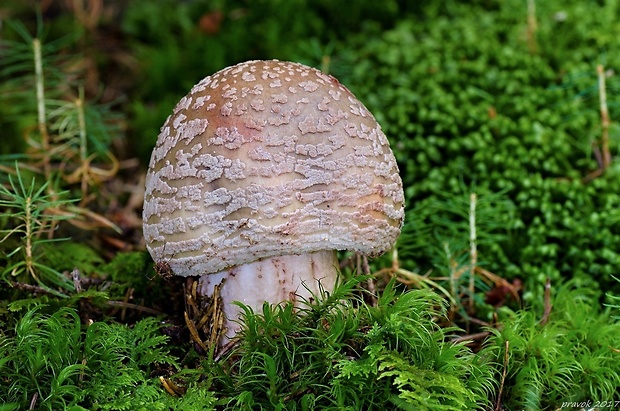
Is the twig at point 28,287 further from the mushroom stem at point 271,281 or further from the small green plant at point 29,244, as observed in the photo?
the mushroom stem at point 271,281

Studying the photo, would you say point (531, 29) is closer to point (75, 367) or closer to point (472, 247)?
point (472, 247)

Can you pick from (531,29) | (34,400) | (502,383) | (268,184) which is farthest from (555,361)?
(531,29)

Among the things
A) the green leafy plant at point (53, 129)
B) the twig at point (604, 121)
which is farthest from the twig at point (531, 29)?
the green leafy plant at point (53, 129)

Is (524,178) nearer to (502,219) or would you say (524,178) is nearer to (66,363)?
(502,219)

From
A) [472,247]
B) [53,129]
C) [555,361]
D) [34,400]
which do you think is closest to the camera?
[34,400]

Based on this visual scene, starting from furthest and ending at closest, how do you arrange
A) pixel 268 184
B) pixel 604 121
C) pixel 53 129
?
pixel 53 129, pixel 604 121, pixel 268 184

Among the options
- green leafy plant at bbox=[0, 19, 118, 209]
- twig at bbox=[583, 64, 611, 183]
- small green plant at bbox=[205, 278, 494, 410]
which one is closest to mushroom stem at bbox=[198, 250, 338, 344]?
small green plant at bbox=[205, 278, 494, 410]

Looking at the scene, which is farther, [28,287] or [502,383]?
[28,287]
